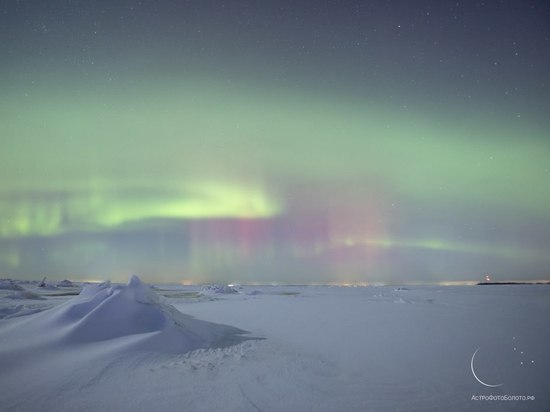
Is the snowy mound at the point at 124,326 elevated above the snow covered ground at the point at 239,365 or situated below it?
above

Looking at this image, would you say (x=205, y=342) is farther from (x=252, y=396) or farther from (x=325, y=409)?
(x=325, y=409)

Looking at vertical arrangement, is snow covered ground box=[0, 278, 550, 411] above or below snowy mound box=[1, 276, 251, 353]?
below

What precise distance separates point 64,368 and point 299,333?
6.94 meters

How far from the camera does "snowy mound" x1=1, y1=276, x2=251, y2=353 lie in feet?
23.9

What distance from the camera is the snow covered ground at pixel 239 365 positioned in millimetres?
5039

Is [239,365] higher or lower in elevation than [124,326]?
lower

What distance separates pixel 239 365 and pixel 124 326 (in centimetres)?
334

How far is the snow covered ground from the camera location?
16.5 feet

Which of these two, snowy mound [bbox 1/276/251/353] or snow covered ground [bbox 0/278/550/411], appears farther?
snowy mound [bbox 1/276/251/353]

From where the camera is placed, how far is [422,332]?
36.8ft

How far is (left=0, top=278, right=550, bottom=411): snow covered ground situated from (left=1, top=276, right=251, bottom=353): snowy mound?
3cm

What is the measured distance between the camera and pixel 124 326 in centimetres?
798

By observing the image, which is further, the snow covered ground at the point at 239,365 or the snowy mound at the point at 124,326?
the snowy mound at the point at 124,326

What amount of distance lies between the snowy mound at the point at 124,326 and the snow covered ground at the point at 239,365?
32 mm
